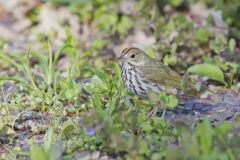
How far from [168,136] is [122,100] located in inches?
33.7

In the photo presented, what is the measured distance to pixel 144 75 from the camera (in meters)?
6.05

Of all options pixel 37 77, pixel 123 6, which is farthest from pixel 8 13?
pixel 37 77

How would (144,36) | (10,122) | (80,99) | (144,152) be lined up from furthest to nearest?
(144,36) → (80,99) → (10,122) → (144,152)

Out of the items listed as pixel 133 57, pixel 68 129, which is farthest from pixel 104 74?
pixel 68 129

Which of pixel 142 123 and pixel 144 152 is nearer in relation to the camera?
pixel 144 152

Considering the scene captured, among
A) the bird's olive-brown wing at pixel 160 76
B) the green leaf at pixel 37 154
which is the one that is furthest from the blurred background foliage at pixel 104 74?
the bird's olive-brown wing at pixel 160 76

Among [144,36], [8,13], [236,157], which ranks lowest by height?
[236,157]

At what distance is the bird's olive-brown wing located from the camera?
19.9ft

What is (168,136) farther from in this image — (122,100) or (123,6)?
(123,6)

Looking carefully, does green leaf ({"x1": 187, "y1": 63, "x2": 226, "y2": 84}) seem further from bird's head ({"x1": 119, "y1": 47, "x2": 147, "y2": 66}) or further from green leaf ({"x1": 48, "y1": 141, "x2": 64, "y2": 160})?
green leaf ({"x1": 48, "y1": 141, "x2": 64, "y2": 160})

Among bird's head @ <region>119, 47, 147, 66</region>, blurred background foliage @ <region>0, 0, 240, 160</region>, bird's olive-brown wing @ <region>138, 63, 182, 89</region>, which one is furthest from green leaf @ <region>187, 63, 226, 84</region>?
bird's head @ <region>119, 47, 147, 66</region>

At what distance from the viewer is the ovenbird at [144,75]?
19.5ft

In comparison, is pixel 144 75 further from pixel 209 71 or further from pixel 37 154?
pixel 37 154

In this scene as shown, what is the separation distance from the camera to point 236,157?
14.9 feet
